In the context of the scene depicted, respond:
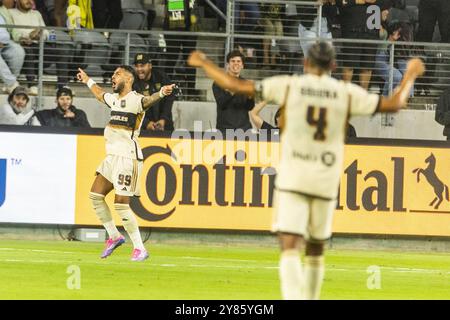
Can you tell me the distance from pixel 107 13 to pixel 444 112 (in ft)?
23.3

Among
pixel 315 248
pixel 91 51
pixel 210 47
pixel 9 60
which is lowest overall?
pixel 315 248

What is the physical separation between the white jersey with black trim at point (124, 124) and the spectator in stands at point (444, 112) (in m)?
7.02

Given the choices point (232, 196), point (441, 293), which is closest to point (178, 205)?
point (232, 196)

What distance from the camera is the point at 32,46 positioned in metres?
26.1

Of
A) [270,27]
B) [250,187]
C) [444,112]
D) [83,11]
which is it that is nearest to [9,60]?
[83,11]

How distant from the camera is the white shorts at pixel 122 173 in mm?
19719

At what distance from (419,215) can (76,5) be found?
794 cm

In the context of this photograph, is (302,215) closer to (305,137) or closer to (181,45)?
(305,137)

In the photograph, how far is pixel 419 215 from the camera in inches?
928

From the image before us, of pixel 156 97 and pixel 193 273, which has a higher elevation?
pixel 156 97

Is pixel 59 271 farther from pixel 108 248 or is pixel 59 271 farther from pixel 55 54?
pixel 55 54

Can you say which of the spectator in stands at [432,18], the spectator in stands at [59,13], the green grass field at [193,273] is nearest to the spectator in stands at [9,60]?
the spectator in stands at [59,13]

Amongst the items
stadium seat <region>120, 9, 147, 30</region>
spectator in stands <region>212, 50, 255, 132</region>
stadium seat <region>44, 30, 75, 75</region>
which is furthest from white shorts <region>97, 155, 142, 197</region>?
stadium seat <region>120, 9, 147, 30</region>

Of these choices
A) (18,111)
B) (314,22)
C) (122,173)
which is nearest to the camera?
(122,173)
